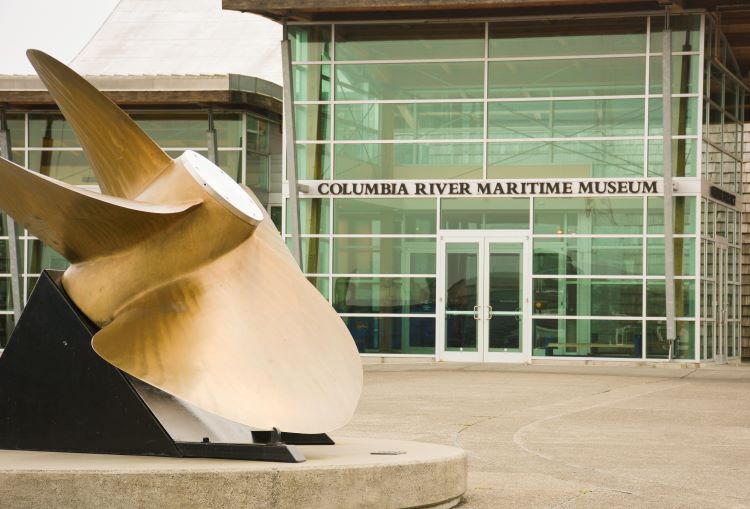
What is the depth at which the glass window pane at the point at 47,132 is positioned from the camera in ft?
89.3

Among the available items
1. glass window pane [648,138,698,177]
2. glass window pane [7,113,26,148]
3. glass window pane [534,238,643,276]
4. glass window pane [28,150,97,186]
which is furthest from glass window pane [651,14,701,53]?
glass window pane [7,113,26,148]

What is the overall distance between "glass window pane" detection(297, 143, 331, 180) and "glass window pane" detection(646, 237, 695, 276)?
6.05m

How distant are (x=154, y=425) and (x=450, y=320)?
1637 cm

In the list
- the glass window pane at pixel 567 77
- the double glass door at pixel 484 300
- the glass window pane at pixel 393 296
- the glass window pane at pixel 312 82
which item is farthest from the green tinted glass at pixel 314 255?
the glass window pane at pixel 567 77

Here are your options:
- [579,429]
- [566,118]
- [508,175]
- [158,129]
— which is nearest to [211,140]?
[158,129]

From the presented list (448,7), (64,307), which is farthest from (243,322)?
(448,7)

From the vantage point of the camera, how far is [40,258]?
27.0 m

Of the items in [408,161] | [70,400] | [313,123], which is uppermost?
[313,123]

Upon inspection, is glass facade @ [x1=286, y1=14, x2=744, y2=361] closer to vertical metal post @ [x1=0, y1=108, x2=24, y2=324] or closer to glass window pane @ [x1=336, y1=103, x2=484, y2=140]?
glass window pane @ [x1=336, y1=103, x2=484, y2=140]

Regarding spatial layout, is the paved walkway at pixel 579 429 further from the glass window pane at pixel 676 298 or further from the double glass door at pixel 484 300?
the double glass door at pixel 484 300

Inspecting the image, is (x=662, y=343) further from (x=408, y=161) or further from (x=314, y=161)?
(x=314, y=161)

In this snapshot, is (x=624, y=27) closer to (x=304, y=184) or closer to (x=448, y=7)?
(x=448, y=7)

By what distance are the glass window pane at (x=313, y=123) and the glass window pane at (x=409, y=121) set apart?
0.69 ft

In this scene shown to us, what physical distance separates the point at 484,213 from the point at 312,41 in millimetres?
4591
